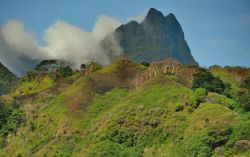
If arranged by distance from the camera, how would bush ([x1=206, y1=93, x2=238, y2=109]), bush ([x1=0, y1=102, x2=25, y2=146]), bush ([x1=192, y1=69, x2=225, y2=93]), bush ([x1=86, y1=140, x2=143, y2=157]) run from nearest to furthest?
bush ([x1=86, y1=140, x2=143, y2=157]), bush ([x1=206, y1=93, x2=238, y2=109]), bush ([x1=192, y1=69, x2=225, y2=93]), bush ([x1=0, y1=102, x2=25, y2=146])

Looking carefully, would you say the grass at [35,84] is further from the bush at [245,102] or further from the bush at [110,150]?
the bush at [245,102]

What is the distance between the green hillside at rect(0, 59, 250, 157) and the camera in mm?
77500

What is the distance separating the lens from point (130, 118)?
91.9 m

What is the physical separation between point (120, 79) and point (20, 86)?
57253 millimetres

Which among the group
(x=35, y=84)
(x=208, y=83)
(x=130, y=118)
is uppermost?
(x=35, y=84)

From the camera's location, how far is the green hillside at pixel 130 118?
77.5m

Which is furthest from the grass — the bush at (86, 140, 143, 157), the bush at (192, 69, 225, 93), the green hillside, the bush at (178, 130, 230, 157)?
the bush at (178, 130, 230, 157)

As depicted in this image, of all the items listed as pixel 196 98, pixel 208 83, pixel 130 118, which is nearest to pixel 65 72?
pixel 208 83

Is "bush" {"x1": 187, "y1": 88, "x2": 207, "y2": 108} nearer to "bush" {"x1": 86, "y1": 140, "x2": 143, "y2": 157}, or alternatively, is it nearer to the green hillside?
the green hillside

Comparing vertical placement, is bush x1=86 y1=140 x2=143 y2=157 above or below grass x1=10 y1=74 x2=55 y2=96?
Answer: below

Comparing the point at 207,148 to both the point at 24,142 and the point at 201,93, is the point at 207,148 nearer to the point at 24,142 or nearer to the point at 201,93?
the point at 201,93

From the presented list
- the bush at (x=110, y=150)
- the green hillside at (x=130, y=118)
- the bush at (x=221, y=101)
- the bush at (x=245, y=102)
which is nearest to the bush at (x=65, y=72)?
the green hillside at (x=130, y=118)

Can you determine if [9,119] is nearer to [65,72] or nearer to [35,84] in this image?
[65,72]

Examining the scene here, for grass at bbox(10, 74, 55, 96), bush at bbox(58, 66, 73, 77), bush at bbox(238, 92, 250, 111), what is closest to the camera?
bush at bbox(238, 92, 250, 111)
